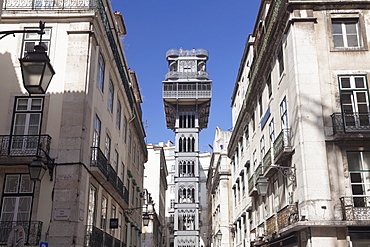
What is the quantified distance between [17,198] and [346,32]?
14664 mm

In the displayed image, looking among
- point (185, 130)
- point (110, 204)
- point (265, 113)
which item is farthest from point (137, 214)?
point (185, 130)

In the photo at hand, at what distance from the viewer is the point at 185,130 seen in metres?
82.7

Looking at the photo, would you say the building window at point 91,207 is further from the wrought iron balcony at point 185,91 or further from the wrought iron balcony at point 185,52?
the wrought iron balcony at point 185,52

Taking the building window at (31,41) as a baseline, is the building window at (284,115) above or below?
below

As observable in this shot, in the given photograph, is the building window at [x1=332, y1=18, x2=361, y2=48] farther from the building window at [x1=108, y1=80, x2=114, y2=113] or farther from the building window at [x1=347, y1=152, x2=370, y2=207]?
the building window at [x1=108, y1=80, x2=114, y2=113]

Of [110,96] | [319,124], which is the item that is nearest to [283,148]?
[319,124]

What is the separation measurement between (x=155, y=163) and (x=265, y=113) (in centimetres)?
4241

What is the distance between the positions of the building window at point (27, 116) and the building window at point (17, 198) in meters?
1.72

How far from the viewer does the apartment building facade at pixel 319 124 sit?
53.4 feet

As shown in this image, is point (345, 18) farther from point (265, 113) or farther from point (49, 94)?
point (49, 94)

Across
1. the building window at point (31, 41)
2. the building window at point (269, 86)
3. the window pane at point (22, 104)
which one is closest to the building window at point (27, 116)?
the window pane at point (22, 104)

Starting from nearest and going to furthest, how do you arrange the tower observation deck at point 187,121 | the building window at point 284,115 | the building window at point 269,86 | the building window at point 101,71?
the building window at point 284,115 → the building window at point 101,71 → the building window at point 269,86 → the tower observation deck at point 187,121

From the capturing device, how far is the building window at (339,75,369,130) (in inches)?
671

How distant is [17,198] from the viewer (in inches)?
638
